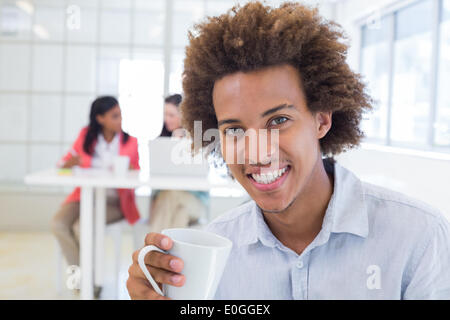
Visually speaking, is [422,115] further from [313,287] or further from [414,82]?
[313,287]

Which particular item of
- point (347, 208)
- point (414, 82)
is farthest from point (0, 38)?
A: point (347, 208)

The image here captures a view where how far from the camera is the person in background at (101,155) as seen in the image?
185 centimetres

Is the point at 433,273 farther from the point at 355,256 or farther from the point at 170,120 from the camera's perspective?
the point at 170,120

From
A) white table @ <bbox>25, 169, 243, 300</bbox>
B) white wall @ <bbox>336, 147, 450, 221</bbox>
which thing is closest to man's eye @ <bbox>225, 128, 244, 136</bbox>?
white wall @ <bbox>336, 147, 450, 221</bbox>

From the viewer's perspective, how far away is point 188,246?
30 centimetres

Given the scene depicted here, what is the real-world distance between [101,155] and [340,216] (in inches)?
62.8

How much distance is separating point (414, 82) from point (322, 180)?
1.28m

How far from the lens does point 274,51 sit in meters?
0.39

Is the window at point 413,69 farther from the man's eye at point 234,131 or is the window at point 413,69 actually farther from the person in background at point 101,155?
the man's eye at point 234,131

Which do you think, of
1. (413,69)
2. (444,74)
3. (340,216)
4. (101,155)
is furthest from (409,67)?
(340,216)

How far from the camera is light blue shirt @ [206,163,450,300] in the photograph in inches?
16.1

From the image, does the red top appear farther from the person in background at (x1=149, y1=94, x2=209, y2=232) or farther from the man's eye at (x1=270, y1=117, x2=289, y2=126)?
the man's eye at (x1=270, y1=117, x2=289, y2=126)

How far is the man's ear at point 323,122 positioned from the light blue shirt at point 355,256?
0.05 metres

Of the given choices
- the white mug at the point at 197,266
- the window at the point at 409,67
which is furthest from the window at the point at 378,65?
the white mug at the point at 197,266
